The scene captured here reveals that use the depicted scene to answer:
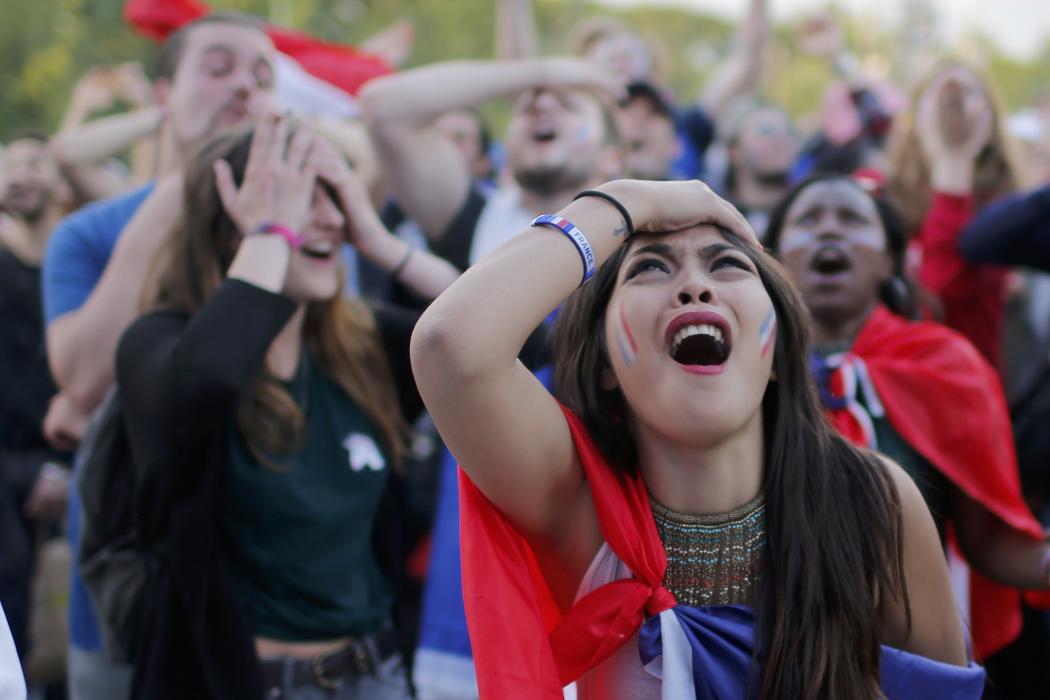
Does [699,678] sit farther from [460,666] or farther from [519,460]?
[460,666]

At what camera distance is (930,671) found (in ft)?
6.67

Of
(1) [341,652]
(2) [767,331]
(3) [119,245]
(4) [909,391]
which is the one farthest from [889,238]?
(3) [119,245]

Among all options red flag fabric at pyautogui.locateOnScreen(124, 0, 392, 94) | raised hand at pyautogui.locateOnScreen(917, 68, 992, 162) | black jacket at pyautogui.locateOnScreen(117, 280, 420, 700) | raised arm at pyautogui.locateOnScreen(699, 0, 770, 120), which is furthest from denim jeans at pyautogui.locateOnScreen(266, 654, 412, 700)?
raised arm at pyautogui.locateOnScreen(699, 0, 770, 120)

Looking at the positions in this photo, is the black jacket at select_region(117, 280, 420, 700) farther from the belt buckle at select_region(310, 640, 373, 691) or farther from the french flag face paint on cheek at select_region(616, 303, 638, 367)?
the french flag face paint on cheek at select_region(616, 303, 638, 367)

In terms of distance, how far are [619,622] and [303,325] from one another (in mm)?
1362

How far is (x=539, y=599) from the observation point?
6.79ft

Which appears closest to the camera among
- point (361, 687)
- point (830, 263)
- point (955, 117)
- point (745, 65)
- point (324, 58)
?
point (361, 687)

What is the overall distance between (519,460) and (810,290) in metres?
1.48

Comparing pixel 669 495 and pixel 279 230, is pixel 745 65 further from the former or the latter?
pixel 669 495

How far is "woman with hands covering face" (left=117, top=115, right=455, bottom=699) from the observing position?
2516 mm

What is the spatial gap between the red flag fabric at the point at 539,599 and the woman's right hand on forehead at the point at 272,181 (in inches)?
41.2

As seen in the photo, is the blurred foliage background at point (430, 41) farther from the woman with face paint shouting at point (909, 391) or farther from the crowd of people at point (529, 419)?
the crowd of people at point (529, 419)

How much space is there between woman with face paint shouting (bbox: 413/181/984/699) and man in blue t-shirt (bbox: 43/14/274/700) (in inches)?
51.7

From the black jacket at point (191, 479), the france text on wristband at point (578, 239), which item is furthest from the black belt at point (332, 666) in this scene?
the france text on wristband at point (578, 239)
